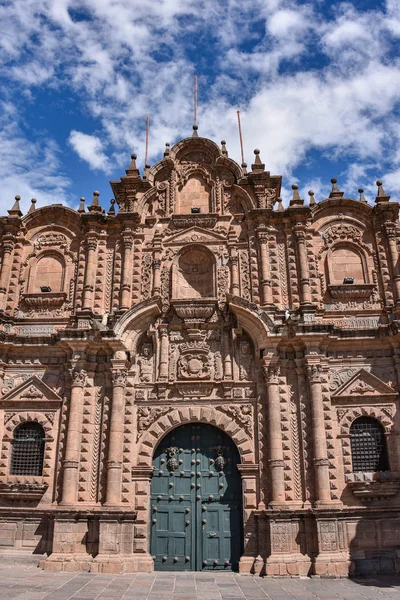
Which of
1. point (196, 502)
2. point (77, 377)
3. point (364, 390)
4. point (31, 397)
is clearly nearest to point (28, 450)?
point (31, 397)

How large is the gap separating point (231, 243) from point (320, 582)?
1039 cm

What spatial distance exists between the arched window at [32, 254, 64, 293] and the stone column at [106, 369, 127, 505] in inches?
165

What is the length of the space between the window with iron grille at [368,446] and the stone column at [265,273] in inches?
182

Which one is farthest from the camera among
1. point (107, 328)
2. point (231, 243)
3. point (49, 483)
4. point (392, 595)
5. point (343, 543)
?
point (231, 243)

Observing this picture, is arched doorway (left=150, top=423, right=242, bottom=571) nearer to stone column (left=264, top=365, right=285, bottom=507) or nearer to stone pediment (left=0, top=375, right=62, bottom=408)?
stone column (left=264, top=365, right=285, bottom=507)

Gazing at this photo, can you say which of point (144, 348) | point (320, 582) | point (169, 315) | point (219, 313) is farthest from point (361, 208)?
point (320, 582)

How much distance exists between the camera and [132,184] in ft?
62.7

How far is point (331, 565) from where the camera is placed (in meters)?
14.0

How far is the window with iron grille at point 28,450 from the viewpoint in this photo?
16.1 metres

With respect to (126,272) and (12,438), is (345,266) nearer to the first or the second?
(126,272)

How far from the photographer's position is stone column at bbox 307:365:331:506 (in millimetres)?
14789

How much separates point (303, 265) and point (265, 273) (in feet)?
4.21

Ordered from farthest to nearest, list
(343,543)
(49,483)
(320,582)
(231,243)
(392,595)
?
1. (231,243)
2. (49,483)
3. (343,543)
4. (320,582)
5. (392,595)

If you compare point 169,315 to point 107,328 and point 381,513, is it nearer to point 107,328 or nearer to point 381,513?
point 107,328
